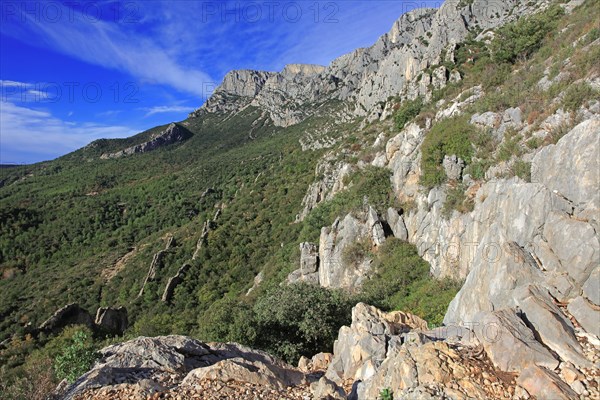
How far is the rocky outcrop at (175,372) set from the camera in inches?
308

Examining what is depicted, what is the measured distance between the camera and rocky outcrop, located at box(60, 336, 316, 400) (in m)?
7.81

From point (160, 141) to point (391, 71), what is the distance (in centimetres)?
10580

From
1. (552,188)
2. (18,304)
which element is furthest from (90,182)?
(552,188)

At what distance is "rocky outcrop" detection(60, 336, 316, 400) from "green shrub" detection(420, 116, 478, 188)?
505 inches

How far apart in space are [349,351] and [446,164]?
12379 millimetres

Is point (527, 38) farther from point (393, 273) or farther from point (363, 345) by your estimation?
point (363, 345)

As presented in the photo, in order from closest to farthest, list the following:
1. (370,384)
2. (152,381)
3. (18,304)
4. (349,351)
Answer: (370,384) → (152,381) → (349,351) → (18,304)

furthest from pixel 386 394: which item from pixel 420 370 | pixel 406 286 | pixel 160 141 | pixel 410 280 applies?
pixel 160 141

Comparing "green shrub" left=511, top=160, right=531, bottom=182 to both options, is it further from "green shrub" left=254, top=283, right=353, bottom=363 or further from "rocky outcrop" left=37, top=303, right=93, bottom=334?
"rocky outcrop" left=37, top=303, right=93, bottom=334

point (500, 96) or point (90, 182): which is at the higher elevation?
point (90, 182)

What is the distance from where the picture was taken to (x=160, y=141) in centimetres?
14688

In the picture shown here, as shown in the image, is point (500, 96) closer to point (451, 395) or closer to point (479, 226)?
point (479, 226)

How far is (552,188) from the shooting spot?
958 cm

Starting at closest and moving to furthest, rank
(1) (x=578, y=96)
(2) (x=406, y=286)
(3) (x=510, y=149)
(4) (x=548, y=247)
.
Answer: (4) (x=548, y=247) → (1) (x=578, y=96) → (3) (x=510, y=149) → (2) (x=406, y=286)
